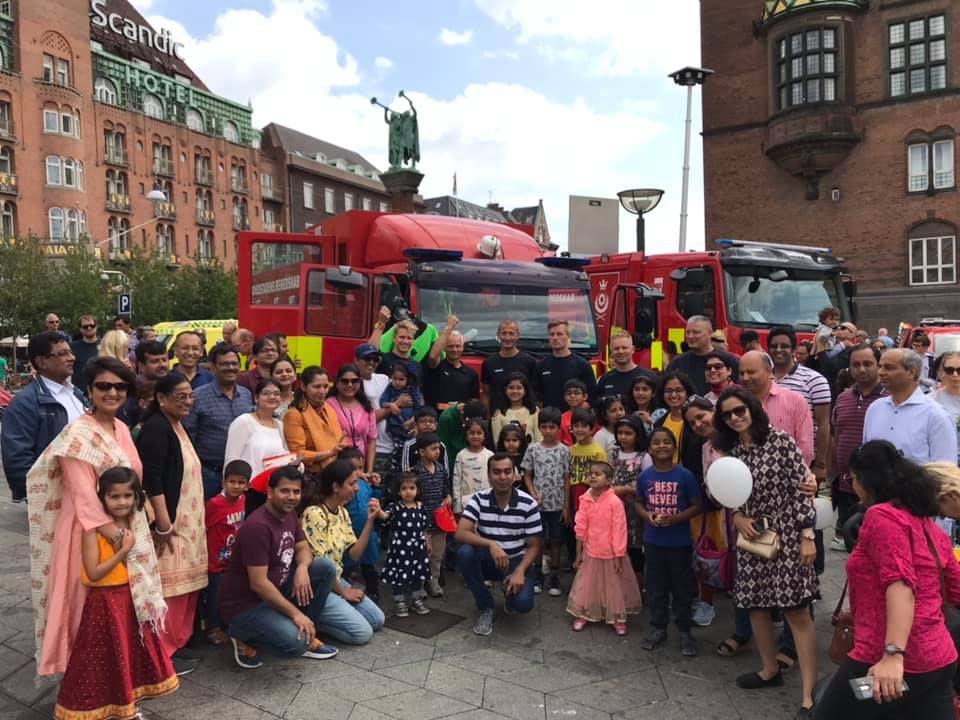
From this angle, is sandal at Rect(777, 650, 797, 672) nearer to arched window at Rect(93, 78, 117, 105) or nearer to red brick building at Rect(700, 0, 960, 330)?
red brick building at Rect(700, 0, 960, 330)

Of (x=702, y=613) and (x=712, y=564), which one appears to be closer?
(x=712, y=564)

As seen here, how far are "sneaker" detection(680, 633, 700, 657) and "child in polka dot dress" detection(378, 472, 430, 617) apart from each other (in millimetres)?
1771

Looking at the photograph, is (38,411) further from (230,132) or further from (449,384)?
(230,132)

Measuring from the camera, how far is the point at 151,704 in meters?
4.05

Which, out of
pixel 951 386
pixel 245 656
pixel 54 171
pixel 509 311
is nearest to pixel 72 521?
pixel 245 656

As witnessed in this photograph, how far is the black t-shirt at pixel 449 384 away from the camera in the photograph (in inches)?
267

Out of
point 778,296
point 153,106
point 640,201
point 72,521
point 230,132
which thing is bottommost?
point 72,521

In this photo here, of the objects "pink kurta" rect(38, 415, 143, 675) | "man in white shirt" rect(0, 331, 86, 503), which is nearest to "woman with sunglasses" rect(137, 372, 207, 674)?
"pink kurta" rect(38, 415, 143, 675)

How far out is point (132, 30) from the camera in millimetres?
46719

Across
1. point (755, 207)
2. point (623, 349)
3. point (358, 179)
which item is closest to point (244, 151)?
point (358, 179)

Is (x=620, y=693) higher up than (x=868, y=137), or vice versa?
(x=868, y=137)

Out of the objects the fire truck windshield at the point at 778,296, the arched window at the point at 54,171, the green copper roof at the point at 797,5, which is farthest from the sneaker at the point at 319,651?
the arched window at the point at 54,171

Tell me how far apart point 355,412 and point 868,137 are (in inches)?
1088

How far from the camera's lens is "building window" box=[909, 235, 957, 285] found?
26.7 metres
